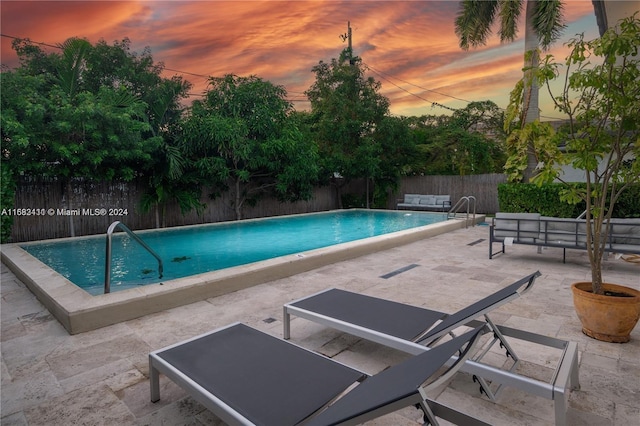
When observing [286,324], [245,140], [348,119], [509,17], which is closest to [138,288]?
[286,324]

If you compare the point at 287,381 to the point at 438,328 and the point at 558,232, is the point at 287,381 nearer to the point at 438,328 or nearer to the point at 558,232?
the point at 438,328

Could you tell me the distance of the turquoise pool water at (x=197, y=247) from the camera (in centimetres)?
755

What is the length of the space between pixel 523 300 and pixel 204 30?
46.4ft

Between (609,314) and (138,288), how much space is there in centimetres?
530

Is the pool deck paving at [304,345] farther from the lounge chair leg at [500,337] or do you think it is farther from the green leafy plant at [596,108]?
the green leafy plant at [596,108]

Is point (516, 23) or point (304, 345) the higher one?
point (516, 23)

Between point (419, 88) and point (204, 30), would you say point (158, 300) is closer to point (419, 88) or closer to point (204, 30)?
point (204, 30)

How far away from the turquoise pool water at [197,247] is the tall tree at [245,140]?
199 centimetres

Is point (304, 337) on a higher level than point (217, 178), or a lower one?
lower

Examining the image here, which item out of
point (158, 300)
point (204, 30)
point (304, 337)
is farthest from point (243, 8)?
point (304, 337)

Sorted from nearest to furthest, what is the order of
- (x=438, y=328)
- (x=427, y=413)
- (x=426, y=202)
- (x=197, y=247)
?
(x=427, y=413) < (x=438, y=328) < (x=197, y=247) < (x=426, y=202)

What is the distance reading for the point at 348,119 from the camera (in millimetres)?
18828

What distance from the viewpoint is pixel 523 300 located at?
466 cm

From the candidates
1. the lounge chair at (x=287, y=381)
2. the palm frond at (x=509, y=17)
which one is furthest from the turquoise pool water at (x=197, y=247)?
the palm frond at (x=509, y=17)
